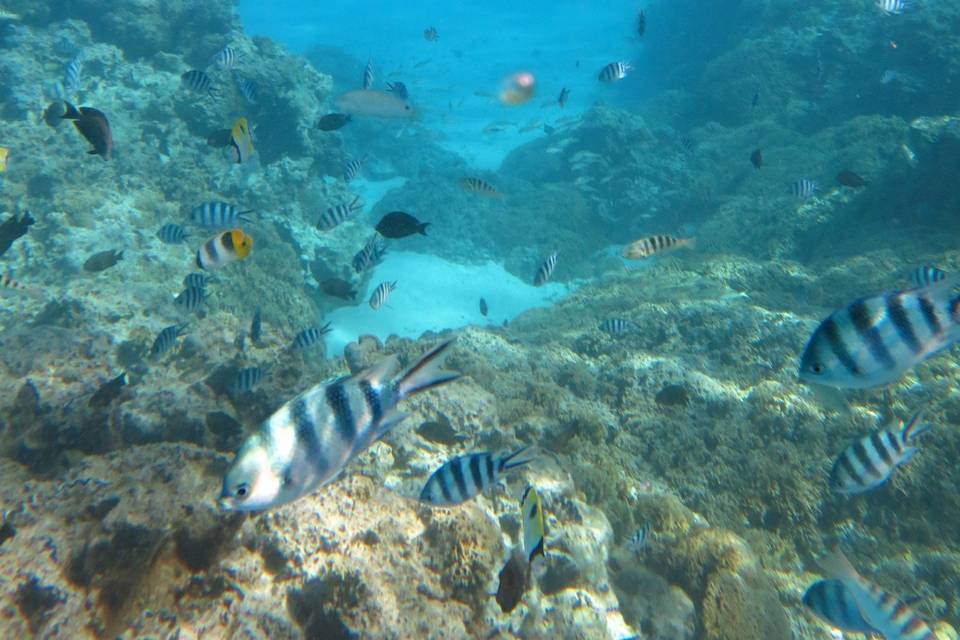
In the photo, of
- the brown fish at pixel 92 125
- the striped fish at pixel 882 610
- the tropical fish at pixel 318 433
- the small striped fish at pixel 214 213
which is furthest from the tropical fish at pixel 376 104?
the striped fish at pixel 882 610

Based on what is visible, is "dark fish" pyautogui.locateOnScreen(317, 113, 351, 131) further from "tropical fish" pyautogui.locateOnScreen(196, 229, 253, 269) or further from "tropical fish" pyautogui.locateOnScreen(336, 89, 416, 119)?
"tropical fish" pyautogui.locateOnScreen(196, 229, 253, 269)

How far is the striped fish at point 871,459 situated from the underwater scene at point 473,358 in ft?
0.06

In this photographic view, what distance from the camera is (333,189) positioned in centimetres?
1480

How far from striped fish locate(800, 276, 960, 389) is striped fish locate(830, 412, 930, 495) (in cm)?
179

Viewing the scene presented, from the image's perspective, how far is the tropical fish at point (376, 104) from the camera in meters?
6.34

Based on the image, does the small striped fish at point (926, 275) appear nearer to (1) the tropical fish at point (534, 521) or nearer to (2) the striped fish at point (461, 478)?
(1) the tropical fish at point (534, 521)

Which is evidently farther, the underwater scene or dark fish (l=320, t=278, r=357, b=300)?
dark fish (l=320, t=278, r=357, b=300)

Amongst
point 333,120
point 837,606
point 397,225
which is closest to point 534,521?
point 837,606

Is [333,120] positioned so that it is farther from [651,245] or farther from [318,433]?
[318,433]

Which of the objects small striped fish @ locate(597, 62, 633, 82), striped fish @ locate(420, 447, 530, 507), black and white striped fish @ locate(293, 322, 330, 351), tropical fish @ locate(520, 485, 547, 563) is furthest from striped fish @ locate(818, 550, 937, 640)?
small striped fish @ locate(597, 62, 633, 82)

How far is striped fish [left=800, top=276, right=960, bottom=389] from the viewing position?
6.53 feet

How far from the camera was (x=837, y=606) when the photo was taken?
10.5ft

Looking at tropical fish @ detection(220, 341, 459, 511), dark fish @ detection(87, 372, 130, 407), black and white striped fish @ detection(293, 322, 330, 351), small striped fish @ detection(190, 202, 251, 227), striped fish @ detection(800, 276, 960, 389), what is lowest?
dark fish @ detection(87, 372, 130, 407)

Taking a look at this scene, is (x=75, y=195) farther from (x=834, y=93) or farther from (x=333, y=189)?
(x=834, y=93)
